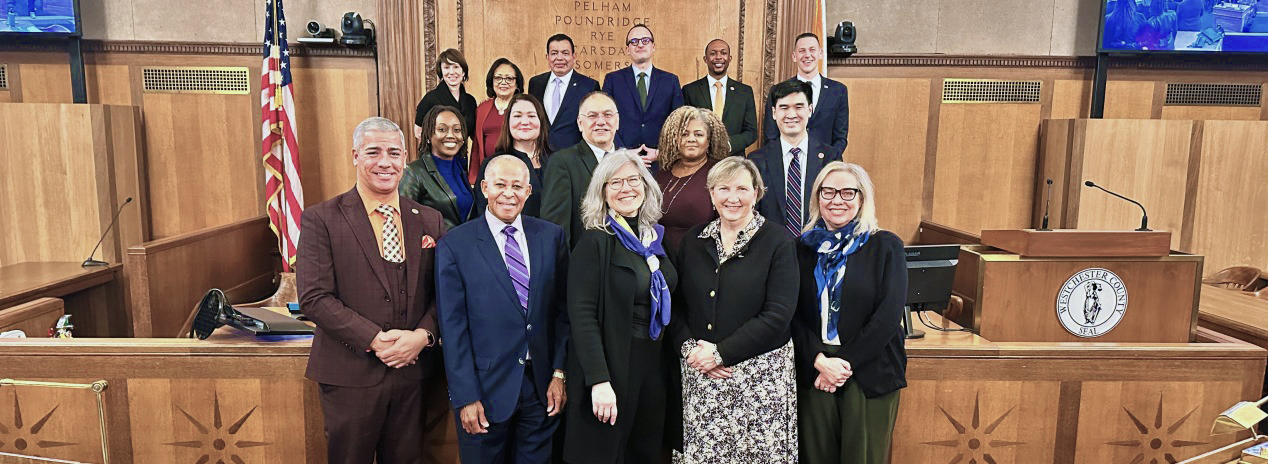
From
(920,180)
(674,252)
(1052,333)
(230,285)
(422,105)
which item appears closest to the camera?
(674,252)

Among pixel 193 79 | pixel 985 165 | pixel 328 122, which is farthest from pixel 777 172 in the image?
pixel 193 79

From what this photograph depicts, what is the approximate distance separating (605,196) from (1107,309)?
2357mm

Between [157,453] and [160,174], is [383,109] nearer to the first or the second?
[160,174]

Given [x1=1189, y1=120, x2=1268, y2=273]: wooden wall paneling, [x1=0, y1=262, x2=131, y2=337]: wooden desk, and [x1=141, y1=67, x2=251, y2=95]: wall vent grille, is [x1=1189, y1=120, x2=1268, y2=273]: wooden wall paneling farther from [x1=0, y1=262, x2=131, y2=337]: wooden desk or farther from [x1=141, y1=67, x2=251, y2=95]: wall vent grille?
[x1=0, y1=262, x2=131, y2=337]: wooden desk

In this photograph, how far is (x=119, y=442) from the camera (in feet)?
9.44

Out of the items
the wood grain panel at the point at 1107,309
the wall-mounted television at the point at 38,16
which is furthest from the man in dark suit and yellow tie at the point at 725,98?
the wall-mounted television at the point at 38,16

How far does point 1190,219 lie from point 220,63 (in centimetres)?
829

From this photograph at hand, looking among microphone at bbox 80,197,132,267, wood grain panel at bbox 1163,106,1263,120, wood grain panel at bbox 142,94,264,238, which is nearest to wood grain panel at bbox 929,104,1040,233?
wood grain panel at bbox 1163,106,1263,120

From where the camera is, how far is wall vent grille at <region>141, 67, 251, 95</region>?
6.06 m

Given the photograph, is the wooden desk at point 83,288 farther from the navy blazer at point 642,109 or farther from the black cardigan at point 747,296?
the black cardigan at point 747,296

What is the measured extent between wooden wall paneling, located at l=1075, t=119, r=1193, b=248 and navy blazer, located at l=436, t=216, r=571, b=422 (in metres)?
5.42

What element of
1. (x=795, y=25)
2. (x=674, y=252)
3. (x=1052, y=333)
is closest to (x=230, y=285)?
(x=674, y=252)

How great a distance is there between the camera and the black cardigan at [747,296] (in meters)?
2.29

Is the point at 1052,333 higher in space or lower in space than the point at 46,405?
higher
